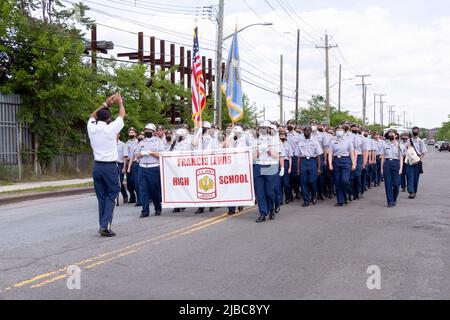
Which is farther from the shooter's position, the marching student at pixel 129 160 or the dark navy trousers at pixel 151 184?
the marching student at pixel 129 160

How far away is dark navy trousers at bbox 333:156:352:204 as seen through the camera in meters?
13.2

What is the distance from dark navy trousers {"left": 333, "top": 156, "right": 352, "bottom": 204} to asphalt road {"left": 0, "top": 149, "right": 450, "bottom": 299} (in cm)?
113

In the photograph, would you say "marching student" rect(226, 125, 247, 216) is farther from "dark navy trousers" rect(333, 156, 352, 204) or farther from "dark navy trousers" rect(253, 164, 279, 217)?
"dark navy trousers" rect(333, 156, 352, 204)

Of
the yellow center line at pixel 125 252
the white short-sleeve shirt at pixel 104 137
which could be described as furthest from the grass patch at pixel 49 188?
the white short-sleeve shirt at pixel 104 137

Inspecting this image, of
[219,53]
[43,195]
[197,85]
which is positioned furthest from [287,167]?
[219,53]

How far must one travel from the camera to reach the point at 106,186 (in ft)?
29.0

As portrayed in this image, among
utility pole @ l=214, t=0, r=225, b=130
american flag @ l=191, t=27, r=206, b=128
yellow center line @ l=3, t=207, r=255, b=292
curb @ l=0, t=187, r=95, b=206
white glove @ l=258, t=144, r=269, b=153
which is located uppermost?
utility pole @ l=214, t=0, r=225, b=130

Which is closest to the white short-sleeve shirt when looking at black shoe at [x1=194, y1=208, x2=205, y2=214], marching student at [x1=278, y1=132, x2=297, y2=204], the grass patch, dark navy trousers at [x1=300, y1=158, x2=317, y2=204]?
black shoe at [x1=194, y1=208, x2=205, y2=214]

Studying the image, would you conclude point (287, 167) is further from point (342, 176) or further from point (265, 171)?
point (265, 171)

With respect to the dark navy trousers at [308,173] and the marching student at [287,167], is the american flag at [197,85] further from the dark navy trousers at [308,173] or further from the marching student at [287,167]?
the dark navy trousers at [308,173]

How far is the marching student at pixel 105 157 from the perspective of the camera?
8.65m

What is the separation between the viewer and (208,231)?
366 inches

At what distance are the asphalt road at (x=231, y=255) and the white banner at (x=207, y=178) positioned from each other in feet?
1.18

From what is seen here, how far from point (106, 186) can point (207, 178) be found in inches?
113
